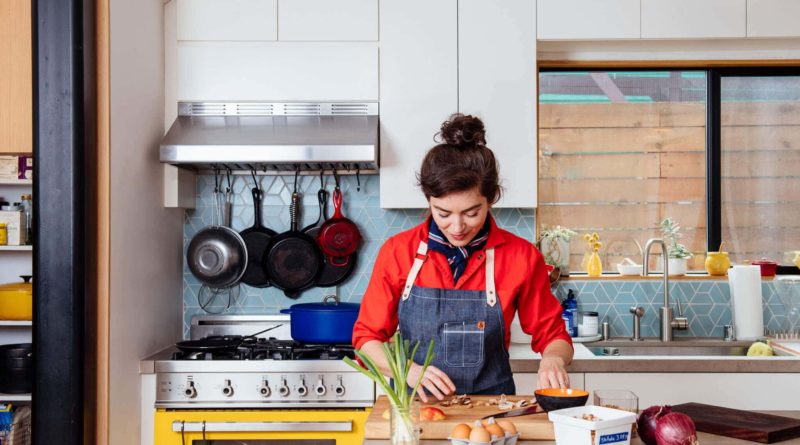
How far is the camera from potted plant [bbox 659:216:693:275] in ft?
12.3

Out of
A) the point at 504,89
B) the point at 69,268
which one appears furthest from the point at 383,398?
the point at 504,89

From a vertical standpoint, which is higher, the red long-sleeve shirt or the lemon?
the red long-sleeve shirt

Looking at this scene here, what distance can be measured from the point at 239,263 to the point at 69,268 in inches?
40.1

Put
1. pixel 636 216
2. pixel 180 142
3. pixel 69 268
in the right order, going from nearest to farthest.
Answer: pixel 69 268 < pixel 180 142 < pixel 636 216

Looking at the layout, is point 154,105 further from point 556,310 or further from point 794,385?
point 794,385

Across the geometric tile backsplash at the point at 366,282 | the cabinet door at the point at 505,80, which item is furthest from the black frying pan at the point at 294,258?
the cabinet door at the point at 505,80

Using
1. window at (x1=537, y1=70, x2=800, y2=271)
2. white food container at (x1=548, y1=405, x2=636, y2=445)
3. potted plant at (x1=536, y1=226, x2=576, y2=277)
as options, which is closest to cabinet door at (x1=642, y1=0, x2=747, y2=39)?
window at (x1=537, y1=70, x2=800, y2=271)

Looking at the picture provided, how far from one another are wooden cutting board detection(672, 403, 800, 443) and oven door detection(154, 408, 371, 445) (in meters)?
1.46

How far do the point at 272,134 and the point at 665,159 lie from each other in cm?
191

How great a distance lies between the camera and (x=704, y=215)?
3889 mm

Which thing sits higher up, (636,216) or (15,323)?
(636,216)

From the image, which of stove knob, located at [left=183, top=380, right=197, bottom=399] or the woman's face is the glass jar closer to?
the woman's face

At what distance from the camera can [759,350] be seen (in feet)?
11.2

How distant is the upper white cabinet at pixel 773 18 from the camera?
342cm
